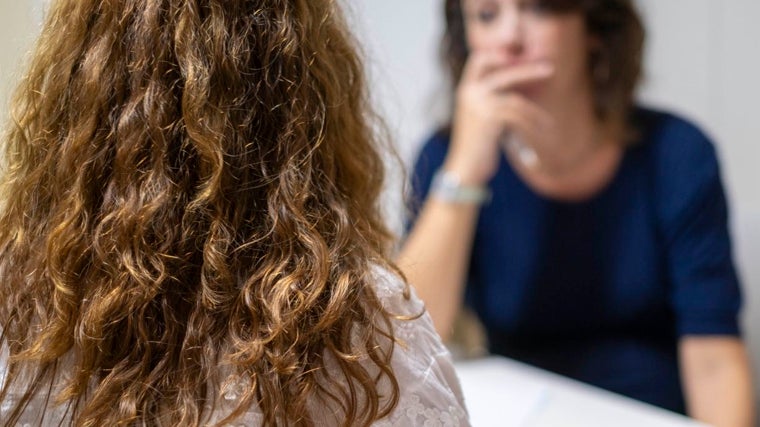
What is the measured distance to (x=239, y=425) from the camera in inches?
28.8

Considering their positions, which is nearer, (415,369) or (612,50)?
(415,369)

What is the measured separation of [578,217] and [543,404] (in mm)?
425

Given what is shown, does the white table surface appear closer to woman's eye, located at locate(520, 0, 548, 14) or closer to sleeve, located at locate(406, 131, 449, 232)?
sleeve, located at locate(406, 131, 449, 232)

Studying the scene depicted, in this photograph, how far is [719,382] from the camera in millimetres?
1641

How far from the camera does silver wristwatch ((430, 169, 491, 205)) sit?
1.85 metres

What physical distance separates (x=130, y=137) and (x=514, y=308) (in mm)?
1287

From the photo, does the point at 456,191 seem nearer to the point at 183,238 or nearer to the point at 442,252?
the point at 442,252

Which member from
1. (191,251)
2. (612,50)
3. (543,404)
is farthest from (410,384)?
(612,50)

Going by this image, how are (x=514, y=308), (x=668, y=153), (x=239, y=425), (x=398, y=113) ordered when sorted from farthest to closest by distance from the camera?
(x=398, y=113), (x=514, y=308), (x=668, y=153), (x=239, y=425)

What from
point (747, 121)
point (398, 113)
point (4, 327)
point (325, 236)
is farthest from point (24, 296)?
point (398, 113)

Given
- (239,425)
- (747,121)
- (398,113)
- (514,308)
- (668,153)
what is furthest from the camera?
(398,113)

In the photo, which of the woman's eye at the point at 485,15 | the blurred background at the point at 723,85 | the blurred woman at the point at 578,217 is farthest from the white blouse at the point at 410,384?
the woman's eye at the point at 485,15

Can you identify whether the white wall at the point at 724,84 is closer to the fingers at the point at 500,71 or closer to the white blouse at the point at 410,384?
the fingers at the point at 500,71

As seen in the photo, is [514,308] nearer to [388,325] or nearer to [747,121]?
[747,121]
